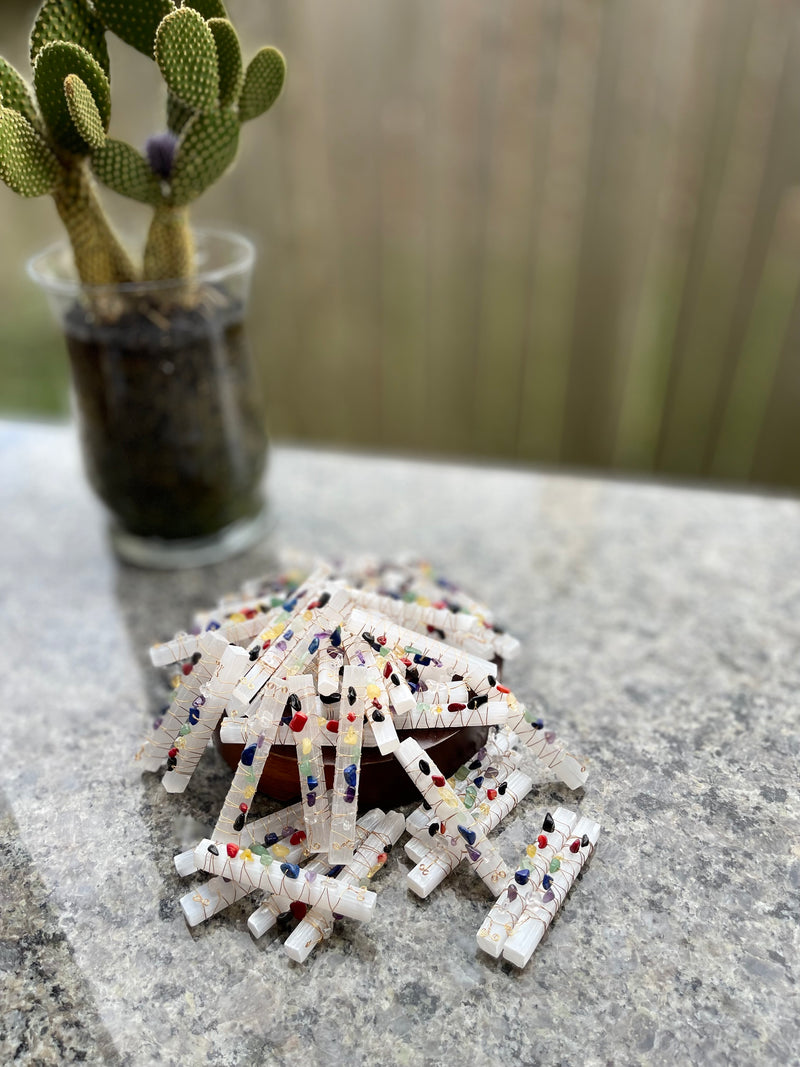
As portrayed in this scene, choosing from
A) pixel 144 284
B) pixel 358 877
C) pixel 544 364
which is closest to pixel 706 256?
pixel 544 364

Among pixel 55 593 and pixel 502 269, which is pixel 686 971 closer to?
pixel 55 593

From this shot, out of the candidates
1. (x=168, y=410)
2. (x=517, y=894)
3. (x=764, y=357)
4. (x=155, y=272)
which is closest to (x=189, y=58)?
(x=155, y=272)

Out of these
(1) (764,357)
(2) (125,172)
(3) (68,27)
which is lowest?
(1) (764,357)

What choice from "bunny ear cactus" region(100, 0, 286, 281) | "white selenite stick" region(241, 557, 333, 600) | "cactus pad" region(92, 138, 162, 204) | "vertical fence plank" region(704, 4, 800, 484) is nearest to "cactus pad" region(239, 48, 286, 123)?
"bunny ear cactus" region(100, 0, 286, 281)

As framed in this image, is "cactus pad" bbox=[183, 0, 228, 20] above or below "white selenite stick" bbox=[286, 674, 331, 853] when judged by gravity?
above

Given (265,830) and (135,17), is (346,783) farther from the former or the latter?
(135,17)

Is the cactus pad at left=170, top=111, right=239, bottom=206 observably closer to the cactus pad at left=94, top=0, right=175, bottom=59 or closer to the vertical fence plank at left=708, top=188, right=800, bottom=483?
the cactus pad at left=94, top=0, right=175, bottom=59
